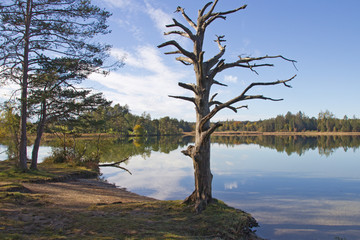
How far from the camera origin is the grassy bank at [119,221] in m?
4.96

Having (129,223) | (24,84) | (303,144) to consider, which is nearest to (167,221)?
(129,223)

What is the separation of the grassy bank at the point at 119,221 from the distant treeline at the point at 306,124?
126m

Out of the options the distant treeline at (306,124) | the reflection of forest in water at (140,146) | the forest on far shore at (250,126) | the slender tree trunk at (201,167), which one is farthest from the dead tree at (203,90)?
the distant treeline at (306,124)

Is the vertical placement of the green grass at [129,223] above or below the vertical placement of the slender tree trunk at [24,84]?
below

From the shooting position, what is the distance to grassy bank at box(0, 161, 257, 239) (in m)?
4.96

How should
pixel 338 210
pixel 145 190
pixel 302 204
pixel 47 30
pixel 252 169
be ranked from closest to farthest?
1. pixel 338 210
2. pixel 302 204
3. pixel 47 30
4. pixel 145 190
5. pixel 252 169

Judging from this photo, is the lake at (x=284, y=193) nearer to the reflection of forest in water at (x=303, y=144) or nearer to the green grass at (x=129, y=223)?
the green grass at (x=129, y=223)

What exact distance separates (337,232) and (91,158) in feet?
55.5

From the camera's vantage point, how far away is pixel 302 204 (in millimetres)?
10594

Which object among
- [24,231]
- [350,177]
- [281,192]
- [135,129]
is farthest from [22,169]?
[135,129]

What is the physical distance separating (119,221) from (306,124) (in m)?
140

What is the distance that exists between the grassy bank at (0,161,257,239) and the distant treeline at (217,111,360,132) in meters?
126

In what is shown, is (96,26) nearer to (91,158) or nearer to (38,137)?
(38,137)

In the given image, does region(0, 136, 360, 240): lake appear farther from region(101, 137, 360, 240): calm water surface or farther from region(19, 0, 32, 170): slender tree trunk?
region(19, 0, 32, 170): slender tree trunk
